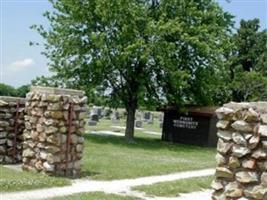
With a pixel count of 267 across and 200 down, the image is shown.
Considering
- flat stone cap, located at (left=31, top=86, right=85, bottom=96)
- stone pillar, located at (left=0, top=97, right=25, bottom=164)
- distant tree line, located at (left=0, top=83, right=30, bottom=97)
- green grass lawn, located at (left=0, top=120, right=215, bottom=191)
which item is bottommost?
green grass lawn, located at (left=0, top=120, right=215, bottom=191)

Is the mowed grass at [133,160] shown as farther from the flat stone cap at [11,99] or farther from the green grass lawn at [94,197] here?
the flat stone cap at [11,99]

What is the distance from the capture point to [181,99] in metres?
32.0

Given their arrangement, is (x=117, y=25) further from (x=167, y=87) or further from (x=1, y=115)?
(x=1, y=115)

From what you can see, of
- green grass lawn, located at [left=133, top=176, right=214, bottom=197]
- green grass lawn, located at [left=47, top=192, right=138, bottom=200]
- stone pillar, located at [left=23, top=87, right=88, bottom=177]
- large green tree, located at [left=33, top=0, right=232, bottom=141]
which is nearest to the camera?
green grass lawn, located at [left=47, top=192, right=138, bottom=200]

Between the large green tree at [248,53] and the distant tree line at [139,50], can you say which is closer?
the distant tree line at [139,50]

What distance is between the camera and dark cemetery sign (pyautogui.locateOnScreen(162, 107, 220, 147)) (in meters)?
31.5

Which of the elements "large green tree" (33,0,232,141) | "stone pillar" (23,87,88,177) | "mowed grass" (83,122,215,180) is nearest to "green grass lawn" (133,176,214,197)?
"mowed grass" (83,122,215,180)

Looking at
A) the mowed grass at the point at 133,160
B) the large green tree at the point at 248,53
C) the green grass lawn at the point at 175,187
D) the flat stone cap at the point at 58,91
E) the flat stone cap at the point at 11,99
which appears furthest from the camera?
the large green tree at the point at 248,53

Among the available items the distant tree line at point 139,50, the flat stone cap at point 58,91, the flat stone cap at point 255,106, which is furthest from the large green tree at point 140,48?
the flat stone cap at point 255,106

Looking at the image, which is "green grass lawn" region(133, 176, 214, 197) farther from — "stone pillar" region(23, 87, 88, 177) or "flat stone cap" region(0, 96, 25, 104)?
"flat stone cap" region(0, 96, 25, 104)

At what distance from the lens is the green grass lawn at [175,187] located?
13242mm

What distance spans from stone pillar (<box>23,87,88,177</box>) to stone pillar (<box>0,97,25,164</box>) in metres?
1.77

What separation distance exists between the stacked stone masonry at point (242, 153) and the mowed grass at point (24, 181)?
16.6 feet

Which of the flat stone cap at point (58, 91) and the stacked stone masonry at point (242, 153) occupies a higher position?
the flat stone cap at point (58, 91)
